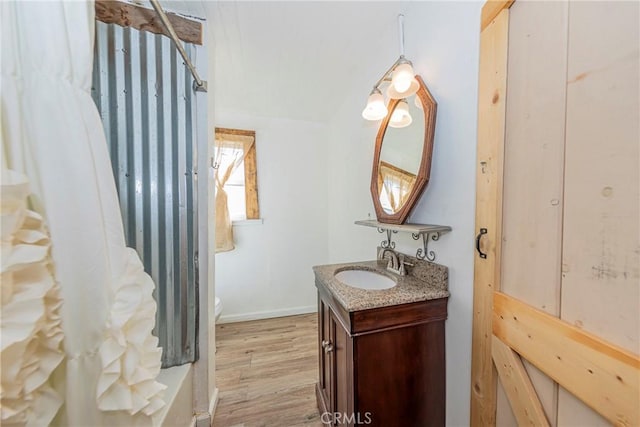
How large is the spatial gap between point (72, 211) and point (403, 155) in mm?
1303

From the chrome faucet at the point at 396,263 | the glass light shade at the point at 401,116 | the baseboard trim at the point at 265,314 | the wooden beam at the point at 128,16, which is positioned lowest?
the baseboard trim at the point at 265,314

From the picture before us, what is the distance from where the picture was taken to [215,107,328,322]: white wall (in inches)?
97.8

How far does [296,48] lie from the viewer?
1.49m

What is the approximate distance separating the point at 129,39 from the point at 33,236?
1059mm

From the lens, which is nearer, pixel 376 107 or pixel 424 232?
pixel 424 232

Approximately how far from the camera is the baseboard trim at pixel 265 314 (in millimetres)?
2463

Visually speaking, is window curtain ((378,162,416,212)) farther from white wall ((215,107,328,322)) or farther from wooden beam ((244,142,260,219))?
wooden beam ((244,142,260,219))

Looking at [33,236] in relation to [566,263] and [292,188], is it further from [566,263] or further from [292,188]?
[292,188]

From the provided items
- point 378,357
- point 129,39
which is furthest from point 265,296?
A: point 129,39

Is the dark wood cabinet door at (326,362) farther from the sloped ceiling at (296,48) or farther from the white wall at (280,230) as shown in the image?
the sloped ceiling at (296,48)

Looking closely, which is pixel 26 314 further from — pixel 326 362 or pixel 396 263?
pixel 396 263

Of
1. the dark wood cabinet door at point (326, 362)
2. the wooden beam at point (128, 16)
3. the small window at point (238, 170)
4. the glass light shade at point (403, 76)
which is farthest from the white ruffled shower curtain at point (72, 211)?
the small window at point (238, 170)

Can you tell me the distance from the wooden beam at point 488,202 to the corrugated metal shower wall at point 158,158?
51.1 inches

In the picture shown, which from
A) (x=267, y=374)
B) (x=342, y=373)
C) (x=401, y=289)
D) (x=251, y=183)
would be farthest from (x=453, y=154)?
(x=251, y=183)
